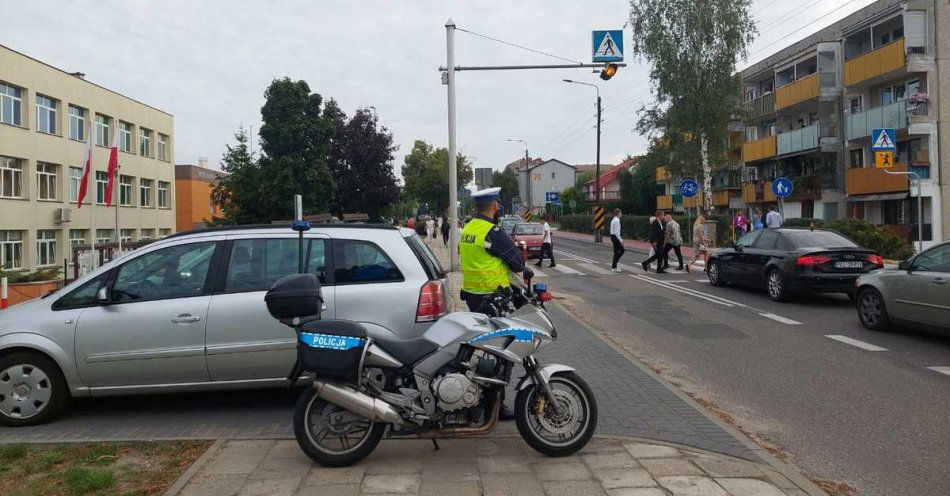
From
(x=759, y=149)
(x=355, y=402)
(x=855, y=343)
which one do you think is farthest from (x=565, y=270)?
(x=759, y=149)

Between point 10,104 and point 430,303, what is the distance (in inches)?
1293

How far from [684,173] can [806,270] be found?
27152 mm

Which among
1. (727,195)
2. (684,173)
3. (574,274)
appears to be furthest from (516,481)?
(727,195)

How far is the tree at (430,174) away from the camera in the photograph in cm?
5941

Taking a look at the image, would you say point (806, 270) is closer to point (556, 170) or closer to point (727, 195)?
point (727, 195)

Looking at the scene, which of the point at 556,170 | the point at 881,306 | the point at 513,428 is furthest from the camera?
the point at 556,170

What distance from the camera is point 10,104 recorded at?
32.1 m

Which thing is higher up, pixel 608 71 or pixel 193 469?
pixel 608 71

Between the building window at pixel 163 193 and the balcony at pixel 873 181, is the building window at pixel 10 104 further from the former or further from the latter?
the balcony at pixel 873 181

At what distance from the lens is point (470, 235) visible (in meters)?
6.55

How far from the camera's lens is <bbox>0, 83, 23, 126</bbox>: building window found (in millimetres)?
31406

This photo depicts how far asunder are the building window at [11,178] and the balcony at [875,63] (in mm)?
36985

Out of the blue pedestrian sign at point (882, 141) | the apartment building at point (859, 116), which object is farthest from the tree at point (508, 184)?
the blue pedestrian sign at point (882, 141)

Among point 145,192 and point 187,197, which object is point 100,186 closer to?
point 145,192
